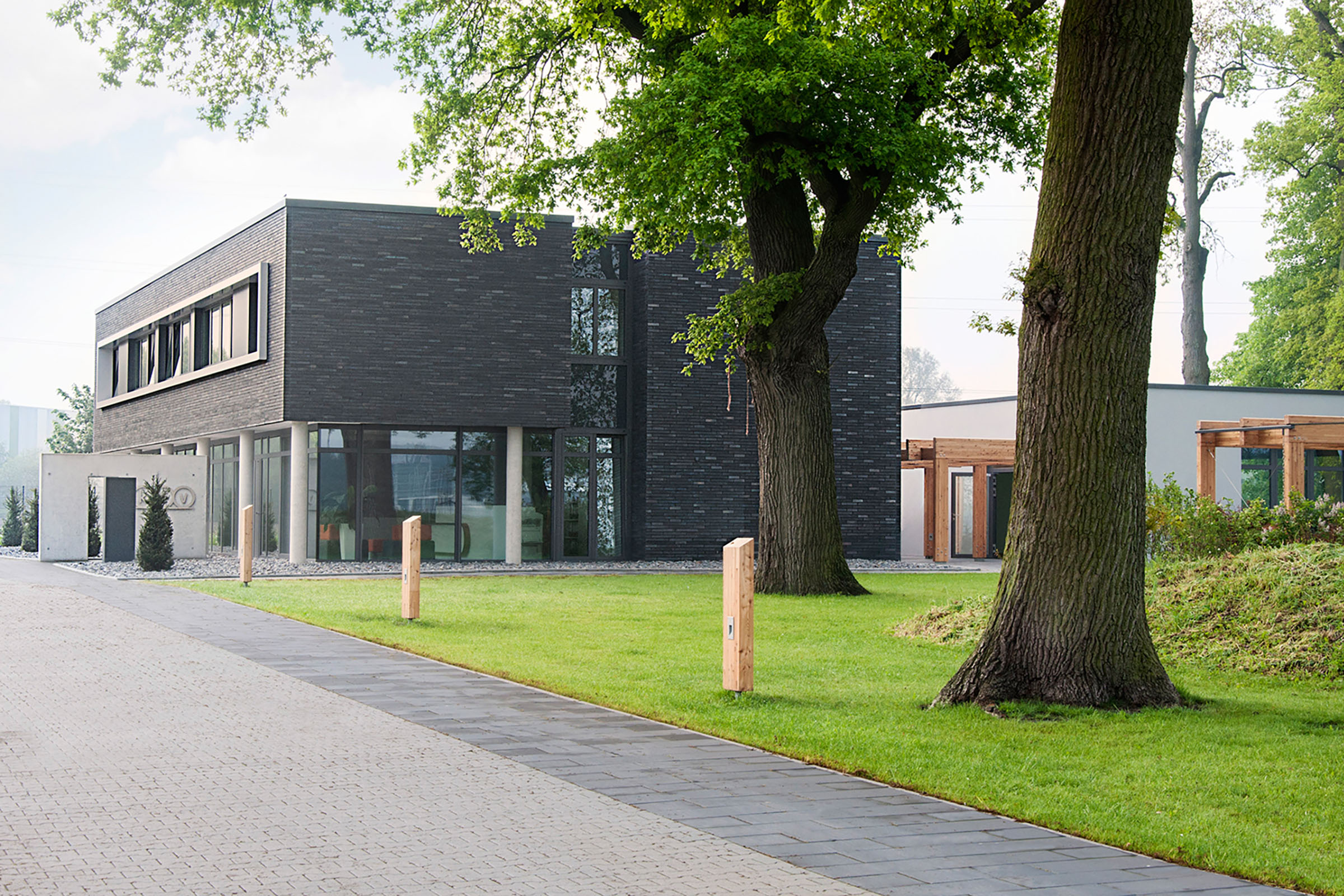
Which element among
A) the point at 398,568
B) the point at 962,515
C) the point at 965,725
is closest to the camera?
the point at 965,725

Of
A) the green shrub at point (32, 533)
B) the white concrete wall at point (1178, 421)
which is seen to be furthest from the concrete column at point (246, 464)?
the white concrete wall at point (1178, 421)

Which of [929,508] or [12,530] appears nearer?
[929,508]

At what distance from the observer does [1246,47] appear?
132ft

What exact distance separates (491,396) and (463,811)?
21.6 metres

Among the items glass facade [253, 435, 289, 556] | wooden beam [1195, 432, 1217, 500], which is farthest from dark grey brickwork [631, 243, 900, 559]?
glass facade [253, 435, 289, 556]

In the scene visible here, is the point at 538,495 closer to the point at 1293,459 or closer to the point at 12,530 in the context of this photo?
the point at 1293,459

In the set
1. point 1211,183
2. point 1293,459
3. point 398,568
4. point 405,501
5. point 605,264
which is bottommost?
point 398,568

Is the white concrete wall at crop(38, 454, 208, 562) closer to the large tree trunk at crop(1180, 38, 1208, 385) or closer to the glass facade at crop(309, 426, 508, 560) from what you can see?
the glass facade at crop(309, 426, 508, 560)

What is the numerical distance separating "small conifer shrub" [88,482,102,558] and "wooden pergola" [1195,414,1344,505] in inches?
956

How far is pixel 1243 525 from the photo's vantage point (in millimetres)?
14672

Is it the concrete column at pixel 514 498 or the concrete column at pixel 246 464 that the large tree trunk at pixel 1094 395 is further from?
the concrete column at pixel 246 464

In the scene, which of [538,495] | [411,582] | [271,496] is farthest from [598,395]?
[411,582]

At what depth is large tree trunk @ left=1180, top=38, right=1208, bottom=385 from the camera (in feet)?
130

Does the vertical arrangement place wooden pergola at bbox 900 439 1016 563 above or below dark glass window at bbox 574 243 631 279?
below
